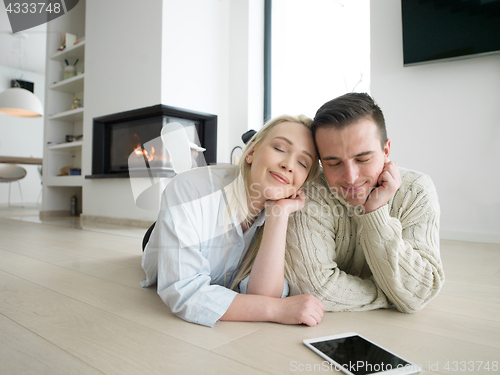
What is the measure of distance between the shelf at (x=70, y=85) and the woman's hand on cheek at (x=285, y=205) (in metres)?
3.60

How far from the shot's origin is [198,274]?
874mm

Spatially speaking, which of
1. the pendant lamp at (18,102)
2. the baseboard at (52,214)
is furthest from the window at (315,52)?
the pendant lamp at (18,102)

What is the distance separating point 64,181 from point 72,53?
1.51m

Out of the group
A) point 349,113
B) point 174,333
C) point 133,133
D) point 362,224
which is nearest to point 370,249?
point 362,224

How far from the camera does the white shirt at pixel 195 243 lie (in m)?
0.84

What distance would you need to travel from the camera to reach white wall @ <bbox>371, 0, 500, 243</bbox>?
7.63 ft

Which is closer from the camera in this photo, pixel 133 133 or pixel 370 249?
pixel 370 249

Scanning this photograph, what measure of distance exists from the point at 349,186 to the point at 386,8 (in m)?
2.40

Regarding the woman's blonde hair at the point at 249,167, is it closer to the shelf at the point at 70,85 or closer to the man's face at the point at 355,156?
the man's face at the point at 355,156

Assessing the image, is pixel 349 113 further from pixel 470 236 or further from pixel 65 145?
pixel 65 145

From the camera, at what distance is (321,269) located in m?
0.93

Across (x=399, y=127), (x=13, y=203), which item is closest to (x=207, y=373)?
(x=399, y=127)

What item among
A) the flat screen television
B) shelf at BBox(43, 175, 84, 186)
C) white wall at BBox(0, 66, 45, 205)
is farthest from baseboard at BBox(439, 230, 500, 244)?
white wall at BBox(0, 66, 45, 205)

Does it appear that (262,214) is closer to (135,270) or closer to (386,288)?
(386,288)
